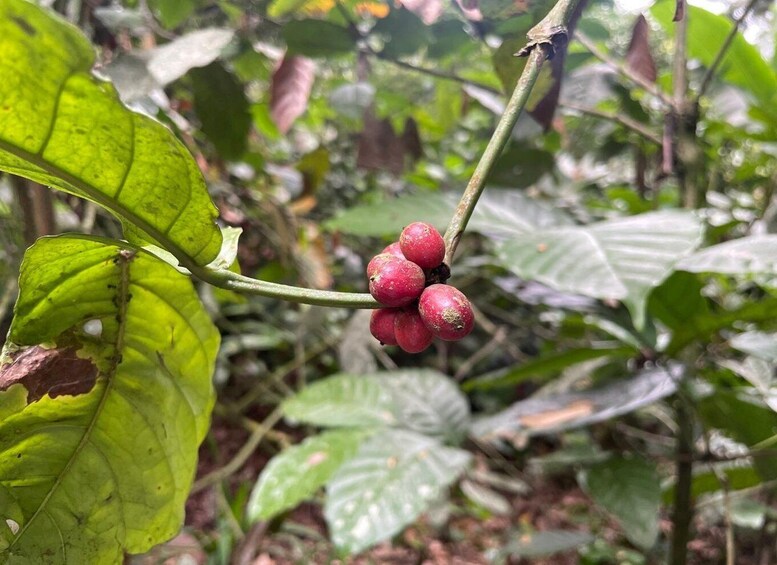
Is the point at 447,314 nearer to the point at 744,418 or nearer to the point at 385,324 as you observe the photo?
the point at 385,324

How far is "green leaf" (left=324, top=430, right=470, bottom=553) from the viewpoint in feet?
2.98

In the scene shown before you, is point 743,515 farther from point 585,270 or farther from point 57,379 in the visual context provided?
point 57,379

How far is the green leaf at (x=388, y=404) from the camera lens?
1214 mm

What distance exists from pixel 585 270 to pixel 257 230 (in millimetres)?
1228

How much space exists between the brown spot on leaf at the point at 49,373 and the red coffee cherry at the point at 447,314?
285mm

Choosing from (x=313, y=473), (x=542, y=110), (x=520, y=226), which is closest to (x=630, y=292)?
(x=542, y=110)

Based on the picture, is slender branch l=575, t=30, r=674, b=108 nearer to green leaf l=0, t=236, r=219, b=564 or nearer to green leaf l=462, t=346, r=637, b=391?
green leaf l=462, t=346, r=637, b=391

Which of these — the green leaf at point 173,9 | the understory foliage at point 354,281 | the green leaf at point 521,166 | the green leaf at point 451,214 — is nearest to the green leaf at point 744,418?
the understory foliage at point 354,281

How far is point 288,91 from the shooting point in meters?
1.23

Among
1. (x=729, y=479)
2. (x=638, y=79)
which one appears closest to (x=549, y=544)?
(x=729, y=479)

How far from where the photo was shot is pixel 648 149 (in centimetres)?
183

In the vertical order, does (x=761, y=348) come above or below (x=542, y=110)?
below

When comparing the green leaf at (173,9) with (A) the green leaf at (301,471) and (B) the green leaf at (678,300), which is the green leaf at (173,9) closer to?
(A) the green leaf at (301,471)

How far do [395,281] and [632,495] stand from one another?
0.85 meters
